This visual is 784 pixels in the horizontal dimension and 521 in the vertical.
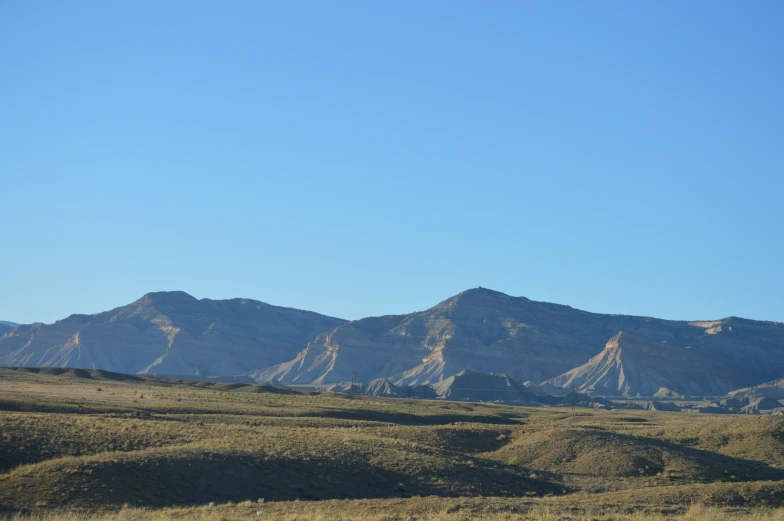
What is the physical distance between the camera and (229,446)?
38656 mm

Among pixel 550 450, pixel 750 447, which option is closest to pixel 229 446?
pixel 550 450

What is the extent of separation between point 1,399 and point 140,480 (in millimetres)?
29281

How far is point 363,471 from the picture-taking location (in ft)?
123

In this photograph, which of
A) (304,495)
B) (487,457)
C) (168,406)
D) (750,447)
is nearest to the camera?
(304,495)

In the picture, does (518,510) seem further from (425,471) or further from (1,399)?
(1,399)

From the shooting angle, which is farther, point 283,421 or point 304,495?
point 283,421

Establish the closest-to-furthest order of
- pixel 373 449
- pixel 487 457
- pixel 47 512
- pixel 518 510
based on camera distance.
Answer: pixel 47 512 → pixel 518 510 → pixel 373 449 → pixel 487 457

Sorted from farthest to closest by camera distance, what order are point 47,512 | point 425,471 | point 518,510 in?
point 425,471 < point 518,510 < point 47,512

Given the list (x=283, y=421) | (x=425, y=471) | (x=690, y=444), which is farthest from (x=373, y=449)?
(x=690, y=444)

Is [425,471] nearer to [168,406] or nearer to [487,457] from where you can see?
[487,457]

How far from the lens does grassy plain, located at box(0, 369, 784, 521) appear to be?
28.8 meters

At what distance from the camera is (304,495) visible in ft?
111

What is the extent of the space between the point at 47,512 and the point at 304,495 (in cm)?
1005

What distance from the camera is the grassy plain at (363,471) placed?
28781mm
